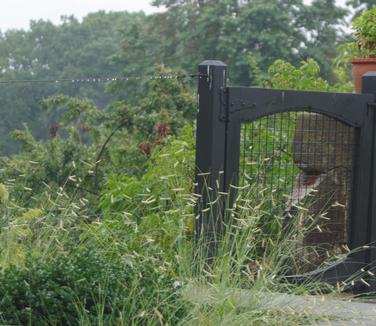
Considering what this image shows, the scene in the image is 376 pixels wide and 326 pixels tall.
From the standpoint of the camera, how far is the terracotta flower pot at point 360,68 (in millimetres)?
7887

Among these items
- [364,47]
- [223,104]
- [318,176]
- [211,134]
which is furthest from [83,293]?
[364,47]

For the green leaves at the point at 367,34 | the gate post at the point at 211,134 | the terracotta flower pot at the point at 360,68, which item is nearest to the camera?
the gate post at the point at 211,134

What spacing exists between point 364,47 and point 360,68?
306mm

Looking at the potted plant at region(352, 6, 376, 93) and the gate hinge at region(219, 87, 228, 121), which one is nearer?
the gate hinge at region(219, 87, 228, 121)

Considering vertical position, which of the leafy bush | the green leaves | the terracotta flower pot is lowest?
the leafy bush

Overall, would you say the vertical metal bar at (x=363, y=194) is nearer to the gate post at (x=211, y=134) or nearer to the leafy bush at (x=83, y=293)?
the gate post at (x=211, y=134)

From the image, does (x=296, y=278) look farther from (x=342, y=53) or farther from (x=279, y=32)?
(x=279, y=32)

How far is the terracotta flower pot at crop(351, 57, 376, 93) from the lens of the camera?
7.89 m

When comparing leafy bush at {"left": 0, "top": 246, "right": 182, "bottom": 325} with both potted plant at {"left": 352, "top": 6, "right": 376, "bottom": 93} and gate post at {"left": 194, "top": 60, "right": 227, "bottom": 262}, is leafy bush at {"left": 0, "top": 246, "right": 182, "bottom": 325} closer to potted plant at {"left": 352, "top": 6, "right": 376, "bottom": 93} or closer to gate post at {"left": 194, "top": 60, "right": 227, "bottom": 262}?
gate post at {"left": 194, "top": 60, "right": 227, "bottom": 262}

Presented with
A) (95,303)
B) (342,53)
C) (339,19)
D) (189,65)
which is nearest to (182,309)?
(95,303)

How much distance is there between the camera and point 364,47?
26.8 ft

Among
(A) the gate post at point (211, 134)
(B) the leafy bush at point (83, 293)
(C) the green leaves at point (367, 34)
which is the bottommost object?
(B) the leafy bush at point (83, 293)

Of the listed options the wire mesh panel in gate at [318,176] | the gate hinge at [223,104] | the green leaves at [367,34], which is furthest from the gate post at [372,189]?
the green leaves at [367,34]

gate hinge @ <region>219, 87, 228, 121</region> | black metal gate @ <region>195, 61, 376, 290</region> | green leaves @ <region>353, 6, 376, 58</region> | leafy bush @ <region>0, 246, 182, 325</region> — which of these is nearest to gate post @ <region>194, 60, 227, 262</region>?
gate hinge @ <region>219, 87, 228, 121</region>
